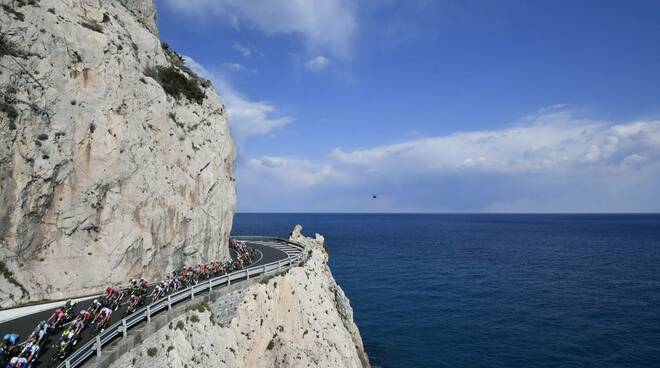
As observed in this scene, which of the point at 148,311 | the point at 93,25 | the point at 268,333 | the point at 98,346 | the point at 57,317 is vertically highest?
the point at 93,25

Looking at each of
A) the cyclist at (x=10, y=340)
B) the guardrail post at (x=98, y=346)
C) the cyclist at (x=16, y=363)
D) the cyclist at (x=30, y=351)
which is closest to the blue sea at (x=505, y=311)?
the guardrail post at (x=98, y=346)

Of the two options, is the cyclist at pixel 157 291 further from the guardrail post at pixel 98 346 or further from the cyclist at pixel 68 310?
the guardrail post at pixel 98 346

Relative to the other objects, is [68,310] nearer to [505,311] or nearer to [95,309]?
[95,309]

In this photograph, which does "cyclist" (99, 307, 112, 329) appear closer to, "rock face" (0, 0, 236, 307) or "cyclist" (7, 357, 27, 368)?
"cyclist" (7, 357, 27, 368)

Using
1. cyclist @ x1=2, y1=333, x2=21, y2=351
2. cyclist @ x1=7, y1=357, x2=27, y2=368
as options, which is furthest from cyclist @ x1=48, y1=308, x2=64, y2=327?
cyclist @ x1=7, y1=357, x2=27, y2=368

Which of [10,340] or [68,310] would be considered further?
[68,310]

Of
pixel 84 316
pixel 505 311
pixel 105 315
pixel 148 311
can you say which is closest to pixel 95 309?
pixel 84 316
